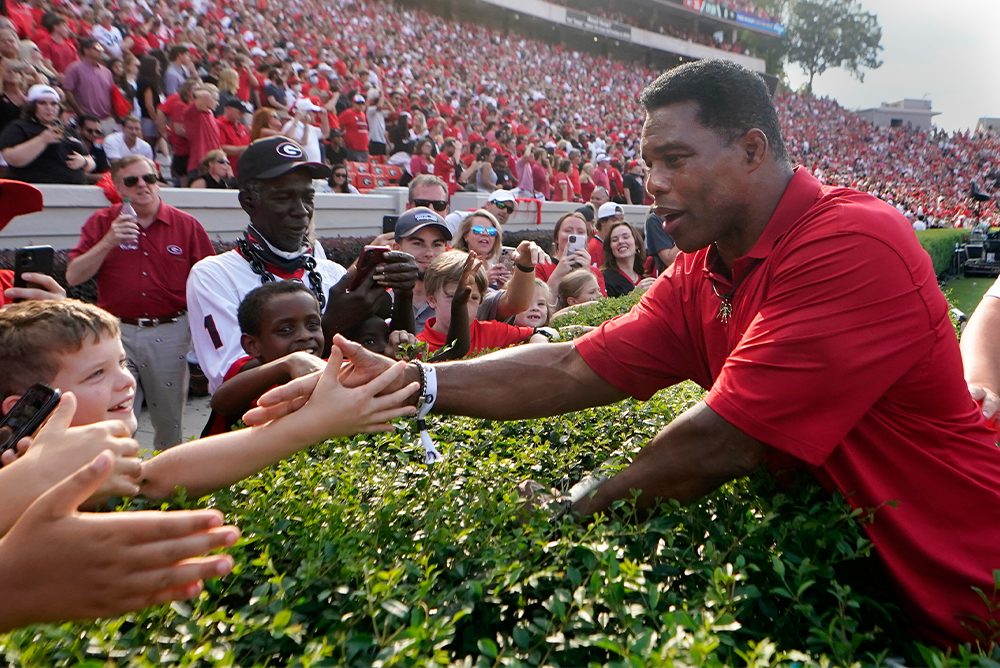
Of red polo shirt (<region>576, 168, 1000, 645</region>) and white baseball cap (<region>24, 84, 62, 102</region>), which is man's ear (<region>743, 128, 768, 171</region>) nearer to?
red polo shirt (<region>576, 168, 1000, 645</region>)

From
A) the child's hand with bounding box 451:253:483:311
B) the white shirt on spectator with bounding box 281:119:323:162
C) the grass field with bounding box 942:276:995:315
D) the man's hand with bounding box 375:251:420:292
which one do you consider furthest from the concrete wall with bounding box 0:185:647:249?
the grass field with bounding box 942:276:995:315

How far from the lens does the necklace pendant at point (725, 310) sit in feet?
8.55

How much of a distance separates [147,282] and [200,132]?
5.15m

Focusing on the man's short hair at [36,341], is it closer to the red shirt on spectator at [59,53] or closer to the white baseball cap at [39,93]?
the white baseball cap at [39,93]

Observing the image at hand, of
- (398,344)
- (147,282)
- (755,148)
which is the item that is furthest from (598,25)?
(755,148)

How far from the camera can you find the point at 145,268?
574 centimetres

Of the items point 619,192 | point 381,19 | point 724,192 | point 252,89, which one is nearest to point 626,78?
point 381,19

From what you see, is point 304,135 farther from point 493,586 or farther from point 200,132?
point 493,586

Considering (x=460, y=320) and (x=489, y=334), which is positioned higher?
(x=460, y=320)

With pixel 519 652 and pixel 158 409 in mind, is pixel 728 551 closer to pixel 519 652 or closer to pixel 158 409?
pixel 519 652

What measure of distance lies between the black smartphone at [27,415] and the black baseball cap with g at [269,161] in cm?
248

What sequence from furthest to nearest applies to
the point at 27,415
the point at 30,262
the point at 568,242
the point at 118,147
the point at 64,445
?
the point at 118,147, the point at 568,242, the point at 30,262, the point at 27,415, the point at 64,445

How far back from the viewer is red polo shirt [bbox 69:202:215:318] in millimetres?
5703

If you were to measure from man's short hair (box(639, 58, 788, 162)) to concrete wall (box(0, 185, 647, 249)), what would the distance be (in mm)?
6831
